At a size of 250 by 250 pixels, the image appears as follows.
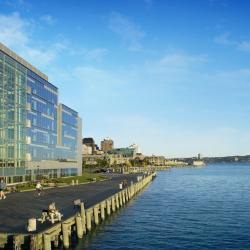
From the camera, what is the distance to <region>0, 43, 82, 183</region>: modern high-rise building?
73188 millimetres

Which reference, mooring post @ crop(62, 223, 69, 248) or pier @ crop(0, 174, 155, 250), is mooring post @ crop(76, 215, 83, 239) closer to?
pier @ crop(0, 174, 155, 250)

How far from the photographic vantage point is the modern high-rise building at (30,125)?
73188 millimetres

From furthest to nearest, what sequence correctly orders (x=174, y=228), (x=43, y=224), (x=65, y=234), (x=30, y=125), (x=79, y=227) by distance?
1. (x=30, y=125)
2. (x=174, y=228)
3. (x=79, y=227)
4. (x=43, y=224)
5. (x=65, y=234)

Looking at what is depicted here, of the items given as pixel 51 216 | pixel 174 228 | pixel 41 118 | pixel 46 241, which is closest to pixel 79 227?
pixel 51 216

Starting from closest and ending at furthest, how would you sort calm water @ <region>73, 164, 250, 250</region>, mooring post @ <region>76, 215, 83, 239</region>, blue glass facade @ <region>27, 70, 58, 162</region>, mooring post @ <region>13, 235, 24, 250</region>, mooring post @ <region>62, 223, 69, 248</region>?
1. mooring post @ <region>13, 235, 24, 250</region>
2. mooring post @ <region>62, 223, 69, 248</region>
3. mooring post @ <region>76, 215, 83, 239</region>
4. calm water @ <region>73, 164, 250, 250</region>
5. blue glass facade @ <region>27, 70, 58, 162</region>

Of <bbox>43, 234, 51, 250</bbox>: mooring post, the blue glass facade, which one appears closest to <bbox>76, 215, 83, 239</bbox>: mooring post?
<bbox>43, 234, 51, 250</bbox>: mooring post

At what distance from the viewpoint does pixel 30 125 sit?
85.9 metres

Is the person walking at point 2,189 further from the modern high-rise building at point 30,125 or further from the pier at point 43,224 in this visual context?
the modern high-rise building at point 30,125

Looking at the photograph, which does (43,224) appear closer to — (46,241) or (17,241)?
(46,241)

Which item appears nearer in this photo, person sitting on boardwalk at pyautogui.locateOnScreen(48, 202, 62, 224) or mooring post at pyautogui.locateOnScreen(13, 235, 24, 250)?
mooring post at pyautogui.locateOnScreen(13, 235, 24, 250)

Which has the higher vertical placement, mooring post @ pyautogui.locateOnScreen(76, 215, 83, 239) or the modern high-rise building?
the modern high-rise building

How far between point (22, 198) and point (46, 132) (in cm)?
4430

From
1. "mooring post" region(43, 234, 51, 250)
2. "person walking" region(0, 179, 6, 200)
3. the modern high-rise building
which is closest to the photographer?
"mooring post" region(43, 234, 51, 250)

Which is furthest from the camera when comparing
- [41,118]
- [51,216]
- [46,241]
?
[41,118]
